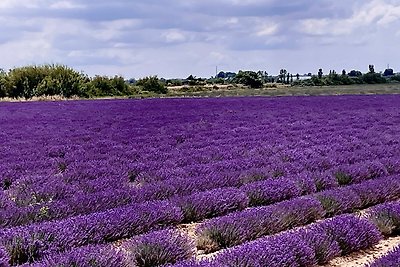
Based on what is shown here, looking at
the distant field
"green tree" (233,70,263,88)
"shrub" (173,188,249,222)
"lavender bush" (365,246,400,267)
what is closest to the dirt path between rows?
"lavender bush" (365,246,400,267)

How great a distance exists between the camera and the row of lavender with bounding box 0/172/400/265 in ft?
13.4

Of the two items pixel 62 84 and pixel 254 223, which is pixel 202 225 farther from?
pixel 62 84

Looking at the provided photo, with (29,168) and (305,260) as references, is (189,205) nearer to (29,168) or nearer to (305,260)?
(305,260)

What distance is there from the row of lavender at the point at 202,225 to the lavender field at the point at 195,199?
0.04 feet

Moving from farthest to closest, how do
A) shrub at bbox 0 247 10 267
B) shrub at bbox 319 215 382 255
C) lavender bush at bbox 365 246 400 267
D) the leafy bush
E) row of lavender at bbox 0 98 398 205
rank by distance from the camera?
1. the leafy bush
2. row of lavender at bbox 0 98 398 205
3. shrub at bbox 319 215 382 255
4. shrub at bbox 0 247 10 267
5. lavender bush at bbox 365 246 400 267

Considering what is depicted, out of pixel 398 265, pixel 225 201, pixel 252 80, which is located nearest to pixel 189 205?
pixel 225 201

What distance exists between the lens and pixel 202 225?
4750 millimetres

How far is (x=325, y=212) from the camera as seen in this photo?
556 cm

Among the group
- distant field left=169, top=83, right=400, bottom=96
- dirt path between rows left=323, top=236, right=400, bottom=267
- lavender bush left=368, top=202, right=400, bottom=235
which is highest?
lavender bush left=368, top=202, right=400, bottom=235

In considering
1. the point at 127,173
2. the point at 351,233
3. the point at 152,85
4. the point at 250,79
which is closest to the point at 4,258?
the point at 351,233

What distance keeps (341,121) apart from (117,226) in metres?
12.3

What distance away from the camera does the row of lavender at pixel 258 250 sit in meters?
3.52

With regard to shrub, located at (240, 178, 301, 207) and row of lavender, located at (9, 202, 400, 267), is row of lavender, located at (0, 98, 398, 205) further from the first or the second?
row of lavender, located at (9, 202, 400, 267)

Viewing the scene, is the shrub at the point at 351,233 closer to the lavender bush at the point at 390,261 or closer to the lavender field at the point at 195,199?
the lavender field at the point at 195,199
